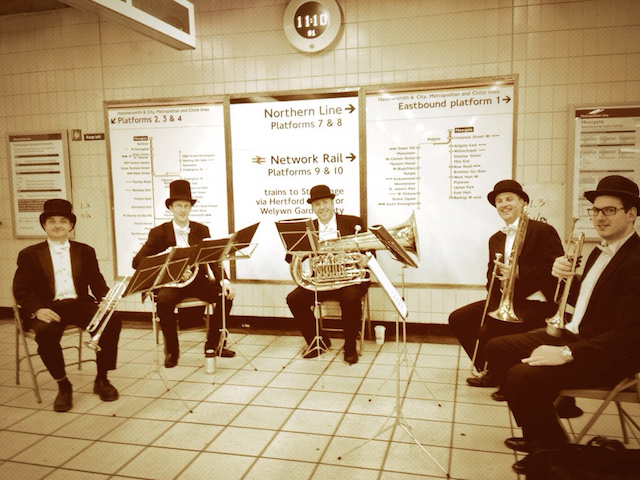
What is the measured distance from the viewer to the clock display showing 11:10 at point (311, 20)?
4668 mm

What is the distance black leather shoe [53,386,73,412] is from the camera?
11.3 feet

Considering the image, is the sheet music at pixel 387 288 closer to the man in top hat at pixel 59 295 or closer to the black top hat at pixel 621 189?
the black top hat at pixel 621 189

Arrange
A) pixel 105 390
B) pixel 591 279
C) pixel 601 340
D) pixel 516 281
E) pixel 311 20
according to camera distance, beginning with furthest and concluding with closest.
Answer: pixel 311 20 → pixel 105 390 → pixel 516 281 → pixel 591 279 → pixel 601 340

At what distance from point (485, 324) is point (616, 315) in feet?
4.05

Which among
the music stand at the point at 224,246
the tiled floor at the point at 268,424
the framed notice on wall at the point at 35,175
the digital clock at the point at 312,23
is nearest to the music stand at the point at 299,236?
the music stand at the point at 224,246

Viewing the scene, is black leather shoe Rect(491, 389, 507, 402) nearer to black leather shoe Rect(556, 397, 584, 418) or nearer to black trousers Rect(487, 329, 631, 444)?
black leather shoe Rect(556, 397, 584, 418)

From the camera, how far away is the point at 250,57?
4961 mm

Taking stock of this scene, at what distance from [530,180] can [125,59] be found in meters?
4.29

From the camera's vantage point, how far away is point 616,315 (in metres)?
2.40

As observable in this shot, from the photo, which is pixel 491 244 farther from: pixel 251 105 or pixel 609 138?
pixel 251 105

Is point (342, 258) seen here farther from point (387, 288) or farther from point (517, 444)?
point (517, 444)

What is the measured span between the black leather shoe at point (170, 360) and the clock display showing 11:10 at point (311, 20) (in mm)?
3191

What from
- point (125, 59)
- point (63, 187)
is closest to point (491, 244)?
point (125, 59)

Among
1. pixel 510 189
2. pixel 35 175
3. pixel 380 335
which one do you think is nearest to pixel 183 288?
pixel 380 335
